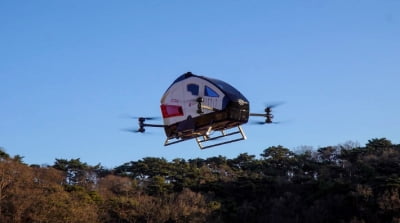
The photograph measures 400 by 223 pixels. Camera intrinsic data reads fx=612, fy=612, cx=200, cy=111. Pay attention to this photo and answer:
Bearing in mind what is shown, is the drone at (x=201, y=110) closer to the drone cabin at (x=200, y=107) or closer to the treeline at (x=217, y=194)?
the drone cabin at (x=200, y=107)

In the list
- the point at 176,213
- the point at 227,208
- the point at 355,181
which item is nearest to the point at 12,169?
the point at 176,213

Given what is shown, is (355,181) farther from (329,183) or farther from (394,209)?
(394,209)

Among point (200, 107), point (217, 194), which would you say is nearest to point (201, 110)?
point (200, 107)

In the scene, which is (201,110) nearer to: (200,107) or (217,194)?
(200,107)

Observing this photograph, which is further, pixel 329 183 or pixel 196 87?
pixel 329 183

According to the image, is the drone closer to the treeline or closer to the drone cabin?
the drone cabin

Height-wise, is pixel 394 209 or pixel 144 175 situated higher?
pixel 144 175

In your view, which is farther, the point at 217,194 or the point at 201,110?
the point at 217,194
